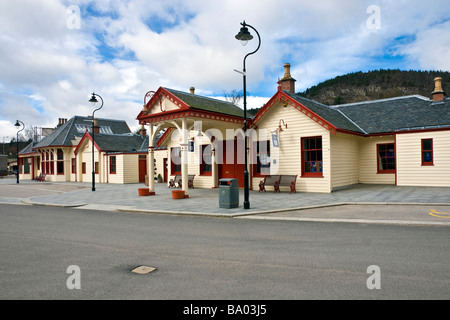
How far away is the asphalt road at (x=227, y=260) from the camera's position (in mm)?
4211

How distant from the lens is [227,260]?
5648mm

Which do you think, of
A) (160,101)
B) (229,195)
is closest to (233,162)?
(160,101)

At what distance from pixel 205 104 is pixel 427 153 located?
12787mm

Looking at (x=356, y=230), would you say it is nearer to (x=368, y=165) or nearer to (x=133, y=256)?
(x=133, y=256)

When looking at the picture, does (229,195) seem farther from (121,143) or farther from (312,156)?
(121,143)

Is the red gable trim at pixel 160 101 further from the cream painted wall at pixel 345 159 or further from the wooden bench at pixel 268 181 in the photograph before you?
the cream painted wall at pixel 345 159

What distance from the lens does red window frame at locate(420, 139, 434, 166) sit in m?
17.1

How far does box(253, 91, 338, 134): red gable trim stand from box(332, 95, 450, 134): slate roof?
4971 millimetres

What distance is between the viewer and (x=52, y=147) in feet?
116

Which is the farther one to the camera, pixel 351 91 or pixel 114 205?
pixel 351 91

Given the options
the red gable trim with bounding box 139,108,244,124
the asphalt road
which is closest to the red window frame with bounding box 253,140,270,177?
the red gable trim with bounding box 139,108,244,124

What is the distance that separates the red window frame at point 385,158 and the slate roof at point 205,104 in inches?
357

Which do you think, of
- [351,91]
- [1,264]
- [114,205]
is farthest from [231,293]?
[351,91]
